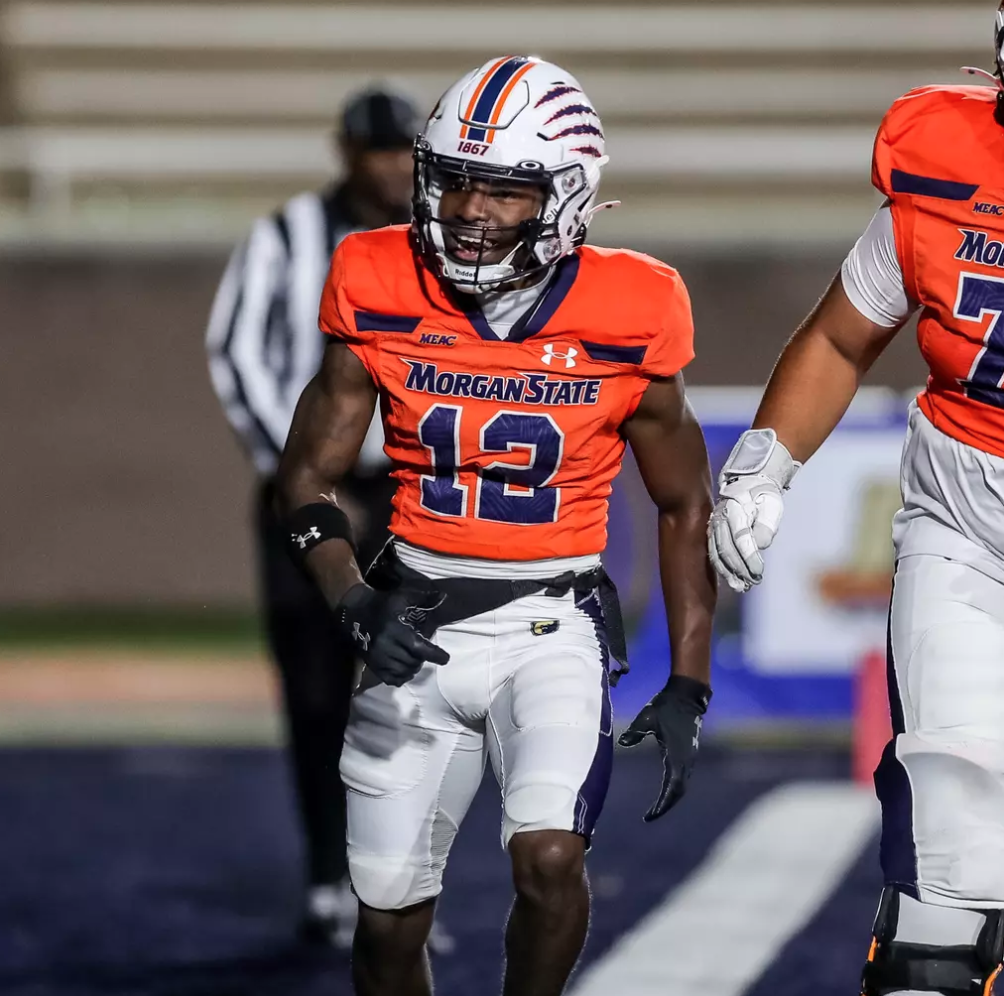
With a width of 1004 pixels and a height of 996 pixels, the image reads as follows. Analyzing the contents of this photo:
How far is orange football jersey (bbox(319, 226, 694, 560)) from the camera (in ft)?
9.79

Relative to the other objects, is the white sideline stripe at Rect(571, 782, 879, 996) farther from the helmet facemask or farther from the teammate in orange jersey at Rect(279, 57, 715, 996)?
the helmet facemask

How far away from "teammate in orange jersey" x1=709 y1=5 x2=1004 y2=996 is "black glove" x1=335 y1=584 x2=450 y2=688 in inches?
18.2

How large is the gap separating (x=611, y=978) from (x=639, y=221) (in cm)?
597

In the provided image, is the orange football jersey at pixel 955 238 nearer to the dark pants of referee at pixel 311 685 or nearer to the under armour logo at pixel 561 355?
the under armour logo at pixel 561 355

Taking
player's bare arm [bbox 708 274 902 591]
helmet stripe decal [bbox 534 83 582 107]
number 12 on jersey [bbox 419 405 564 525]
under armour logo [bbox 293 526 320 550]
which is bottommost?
under armour logo [bbox 293 526 320 550]

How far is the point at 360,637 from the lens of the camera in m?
2.86

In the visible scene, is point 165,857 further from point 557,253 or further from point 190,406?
point 190,406

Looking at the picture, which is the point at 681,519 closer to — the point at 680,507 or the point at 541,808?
the point at 680,507

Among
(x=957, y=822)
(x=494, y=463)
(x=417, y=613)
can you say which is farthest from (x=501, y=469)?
(x=957, y=822)

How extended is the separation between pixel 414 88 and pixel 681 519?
24.0 feet

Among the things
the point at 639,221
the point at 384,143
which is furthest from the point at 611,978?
the point at 639,221

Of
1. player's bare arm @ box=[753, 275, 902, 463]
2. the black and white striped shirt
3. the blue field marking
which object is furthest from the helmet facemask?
the blue field marking

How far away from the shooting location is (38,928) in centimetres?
420

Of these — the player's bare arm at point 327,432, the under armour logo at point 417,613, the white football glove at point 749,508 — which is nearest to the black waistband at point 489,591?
the under armour logo at point 417,613
